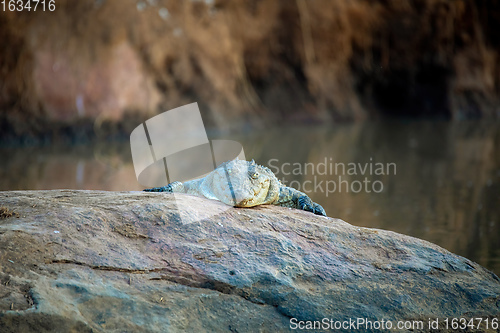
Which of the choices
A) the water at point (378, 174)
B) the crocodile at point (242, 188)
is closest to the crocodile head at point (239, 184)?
the crocodile at point (242, 188)

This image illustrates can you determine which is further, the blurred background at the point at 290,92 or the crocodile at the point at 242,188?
the blurred background at the point at 290,92

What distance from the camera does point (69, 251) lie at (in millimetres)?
2434

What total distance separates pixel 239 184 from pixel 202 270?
2.66 feet

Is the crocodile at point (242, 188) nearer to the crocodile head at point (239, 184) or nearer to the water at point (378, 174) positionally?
the crocodile head at point (239, 184)

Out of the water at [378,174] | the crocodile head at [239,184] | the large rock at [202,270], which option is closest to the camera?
the large rock at [202,270]

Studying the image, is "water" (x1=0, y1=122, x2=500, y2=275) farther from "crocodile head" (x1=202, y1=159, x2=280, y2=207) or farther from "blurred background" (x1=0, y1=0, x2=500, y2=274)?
"crocodile head" (x1=202, y1=159, x2=280, y2=207)

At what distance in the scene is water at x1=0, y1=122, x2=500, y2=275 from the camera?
627 centimetres

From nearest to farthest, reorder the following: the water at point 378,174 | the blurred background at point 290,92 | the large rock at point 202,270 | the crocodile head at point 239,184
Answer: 1. the large rock at point 202,270
2. the crocodile head at point 239,184
3. the water at point 378,174
4. the blurred background at point 290,92

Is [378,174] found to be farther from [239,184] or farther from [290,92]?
[290,92]

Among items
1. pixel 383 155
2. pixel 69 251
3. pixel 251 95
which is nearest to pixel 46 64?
pixel 251 95

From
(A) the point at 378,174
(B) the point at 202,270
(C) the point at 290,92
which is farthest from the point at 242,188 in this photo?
(C) the point at 290,92

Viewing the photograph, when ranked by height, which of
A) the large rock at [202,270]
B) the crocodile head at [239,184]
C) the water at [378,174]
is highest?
the crocodile head at [239,184]

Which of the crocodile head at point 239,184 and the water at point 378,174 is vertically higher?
the crocodile head at point 239,184

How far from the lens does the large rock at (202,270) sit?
7.28 feet
